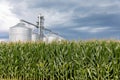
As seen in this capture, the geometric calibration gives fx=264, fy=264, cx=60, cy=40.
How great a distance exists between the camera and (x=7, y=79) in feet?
47.0

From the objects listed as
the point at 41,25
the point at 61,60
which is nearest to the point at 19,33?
the point at 41,25

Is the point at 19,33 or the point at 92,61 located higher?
the point at 19,33

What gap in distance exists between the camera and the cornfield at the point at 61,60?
11055 mm

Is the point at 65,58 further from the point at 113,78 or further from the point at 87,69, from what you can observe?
the point at 113,78

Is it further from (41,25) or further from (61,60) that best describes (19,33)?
(61,60)

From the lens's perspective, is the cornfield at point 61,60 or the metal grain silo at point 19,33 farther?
the metal grain silo at point 19,33

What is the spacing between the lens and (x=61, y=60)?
1255cm

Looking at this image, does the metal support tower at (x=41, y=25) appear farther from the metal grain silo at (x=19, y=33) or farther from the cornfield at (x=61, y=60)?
the cornfield at (x=61, y=60)

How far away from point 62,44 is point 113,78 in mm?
3568

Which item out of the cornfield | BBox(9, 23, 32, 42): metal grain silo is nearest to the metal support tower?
BBox(9, 23, 32, 42): metal grain silo

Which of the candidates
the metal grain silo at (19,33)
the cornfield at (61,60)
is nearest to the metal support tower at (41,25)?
the metal grain silo at (19,33)

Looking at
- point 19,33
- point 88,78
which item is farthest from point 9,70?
point 19,33

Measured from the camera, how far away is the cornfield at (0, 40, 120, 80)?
11055mm

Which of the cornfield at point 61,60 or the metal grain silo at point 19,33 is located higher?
the metal grain silo at point 19,33
